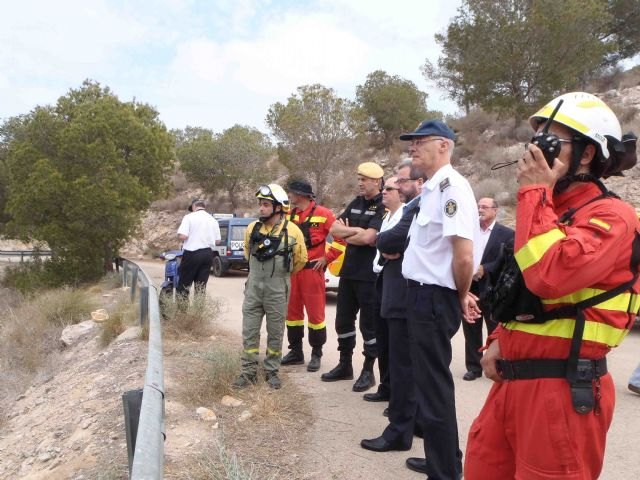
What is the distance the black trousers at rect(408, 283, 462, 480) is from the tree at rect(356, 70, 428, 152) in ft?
102

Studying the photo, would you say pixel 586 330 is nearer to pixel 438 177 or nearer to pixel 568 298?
pixel 568 298

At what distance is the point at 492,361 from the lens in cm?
224

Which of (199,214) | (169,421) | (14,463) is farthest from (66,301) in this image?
(169,421)

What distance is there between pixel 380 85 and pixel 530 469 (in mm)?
35279

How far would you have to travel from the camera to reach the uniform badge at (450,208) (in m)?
3.05

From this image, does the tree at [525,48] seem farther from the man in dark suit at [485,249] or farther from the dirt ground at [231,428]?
the man in dark suit at [485,249]

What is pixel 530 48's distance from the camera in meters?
23.7

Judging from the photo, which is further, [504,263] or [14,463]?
[14,463]

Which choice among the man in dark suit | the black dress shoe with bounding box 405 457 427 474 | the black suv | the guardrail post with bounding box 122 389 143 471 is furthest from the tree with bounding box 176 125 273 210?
the guardrail post with bounding box 122 389 143 471

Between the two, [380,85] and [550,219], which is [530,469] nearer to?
[550,219]

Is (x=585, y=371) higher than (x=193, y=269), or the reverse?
(x=585, y=371)

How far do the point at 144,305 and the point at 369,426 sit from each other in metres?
3.66

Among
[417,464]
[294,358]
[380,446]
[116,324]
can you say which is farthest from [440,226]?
[116,324]

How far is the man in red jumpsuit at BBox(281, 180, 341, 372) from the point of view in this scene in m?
6.12
